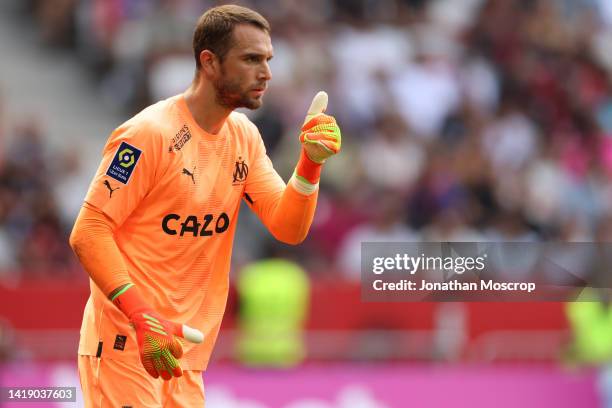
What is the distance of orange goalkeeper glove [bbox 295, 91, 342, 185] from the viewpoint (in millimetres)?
6094

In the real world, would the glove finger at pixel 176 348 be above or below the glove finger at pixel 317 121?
below

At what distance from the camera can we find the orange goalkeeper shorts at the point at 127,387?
20.1 ft

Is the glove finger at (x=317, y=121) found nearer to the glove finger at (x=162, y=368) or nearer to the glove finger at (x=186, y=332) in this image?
the glove finger at (x=186, y=332)

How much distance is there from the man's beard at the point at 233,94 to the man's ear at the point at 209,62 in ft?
0.16

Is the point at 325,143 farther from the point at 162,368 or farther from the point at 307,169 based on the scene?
the point at 162,368

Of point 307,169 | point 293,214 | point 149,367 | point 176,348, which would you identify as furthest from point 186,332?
point 307,169

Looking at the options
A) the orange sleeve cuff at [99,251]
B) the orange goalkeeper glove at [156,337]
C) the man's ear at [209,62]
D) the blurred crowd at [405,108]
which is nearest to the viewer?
the orange goalkeeper glove at [156,337]

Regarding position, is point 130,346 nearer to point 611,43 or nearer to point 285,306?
point 285,306

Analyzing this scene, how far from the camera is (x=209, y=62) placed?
6227 millimetres

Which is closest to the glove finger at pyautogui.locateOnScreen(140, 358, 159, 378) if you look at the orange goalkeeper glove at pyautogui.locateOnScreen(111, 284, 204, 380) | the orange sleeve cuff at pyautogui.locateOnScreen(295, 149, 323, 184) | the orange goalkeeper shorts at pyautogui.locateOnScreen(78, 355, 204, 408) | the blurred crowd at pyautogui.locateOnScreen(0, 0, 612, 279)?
the orange goalkeeper glove at pyautogui.locateOnScreen(111, 284, 204, 380)

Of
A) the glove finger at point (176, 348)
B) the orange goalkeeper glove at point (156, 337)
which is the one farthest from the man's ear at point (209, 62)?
the glove finger at point (176, 348)

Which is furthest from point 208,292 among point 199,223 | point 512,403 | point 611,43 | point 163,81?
point 611,43

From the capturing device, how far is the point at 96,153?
15570mm

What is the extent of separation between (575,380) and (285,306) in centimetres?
275
